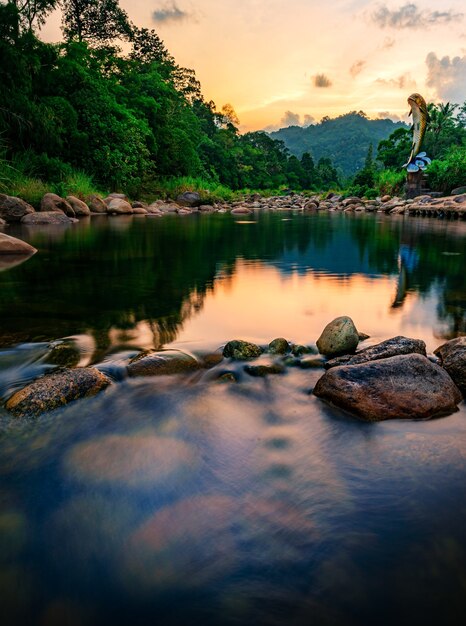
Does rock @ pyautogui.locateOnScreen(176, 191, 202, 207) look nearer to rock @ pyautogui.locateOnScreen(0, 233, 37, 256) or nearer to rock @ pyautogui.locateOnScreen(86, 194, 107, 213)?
rock @ pyautogui.locateOnScreen(86, 194, 107, 213)

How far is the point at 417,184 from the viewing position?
94.3 feet

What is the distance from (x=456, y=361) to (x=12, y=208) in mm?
15845

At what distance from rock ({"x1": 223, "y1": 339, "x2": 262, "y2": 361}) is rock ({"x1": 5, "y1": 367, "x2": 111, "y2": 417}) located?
3.41ft

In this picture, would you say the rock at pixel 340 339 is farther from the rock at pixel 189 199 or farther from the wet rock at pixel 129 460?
the rock at pixel 189 199

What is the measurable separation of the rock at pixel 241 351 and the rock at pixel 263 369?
0.18 metres

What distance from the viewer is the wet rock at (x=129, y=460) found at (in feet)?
7.39

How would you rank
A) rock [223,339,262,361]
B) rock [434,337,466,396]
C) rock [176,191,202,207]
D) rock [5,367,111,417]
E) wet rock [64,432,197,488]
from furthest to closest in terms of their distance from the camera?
rock [176,191,202,207], rock [223,339,262,361], rock [434,337,466,396], rock [5,367,111,417], wet rock [64,432,197,488]

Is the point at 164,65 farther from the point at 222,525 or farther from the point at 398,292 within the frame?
the point at 222,525

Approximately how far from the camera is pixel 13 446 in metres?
2.47

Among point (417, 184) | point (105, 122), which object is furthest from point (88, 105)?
point (417, 184)

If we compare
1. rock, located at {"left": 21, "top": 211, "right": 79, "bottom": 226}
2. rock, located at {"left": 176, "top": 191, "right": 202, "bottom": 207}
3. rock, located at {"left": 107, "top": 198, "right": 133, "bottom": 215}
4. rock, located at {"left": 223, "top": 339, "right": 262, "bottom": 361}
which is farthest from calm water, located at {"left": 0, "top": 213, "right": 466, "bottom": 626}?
rock, located at {"left": 176, "top": 191, "right": 202, "bottom": 207}

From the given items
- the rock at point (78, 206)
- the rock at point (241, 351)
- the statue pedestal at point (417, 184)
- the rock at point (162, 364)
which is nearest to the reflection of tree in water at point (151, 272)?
the rock at point (162, 364)

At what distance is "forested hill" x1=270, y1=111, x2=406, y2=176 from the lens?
128000 mm

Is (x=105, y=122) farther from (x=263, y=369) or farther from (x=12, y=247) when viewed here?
(x=263, y=369)
